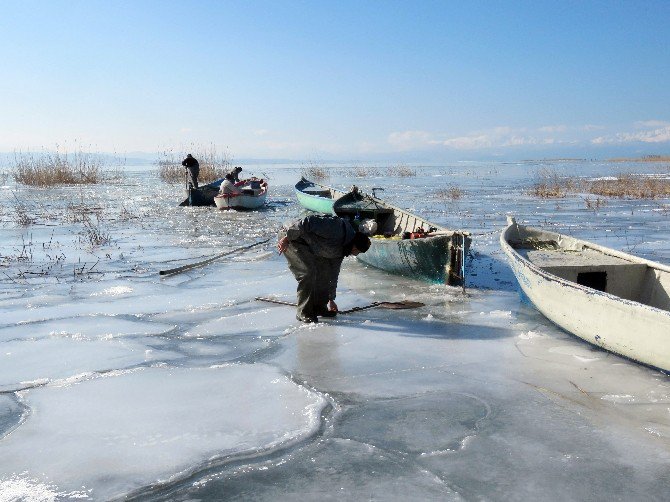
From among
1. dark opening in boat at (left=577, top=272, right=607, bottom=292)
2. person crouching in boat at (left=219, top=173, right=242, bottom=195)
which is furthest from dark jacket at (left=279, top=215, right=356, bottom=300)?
person crouching in boat at (left=219, top=173, right=242, bottom=195)

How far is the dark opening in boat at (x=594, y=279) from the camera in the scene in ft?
20.4

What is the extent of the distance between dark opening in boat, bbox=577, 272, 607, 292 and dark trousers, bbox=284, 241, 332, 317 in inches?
114

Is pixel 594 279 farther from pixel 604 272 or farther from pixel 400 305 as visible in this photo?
pixel 400 305

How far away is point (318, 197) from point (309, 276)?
10.4m

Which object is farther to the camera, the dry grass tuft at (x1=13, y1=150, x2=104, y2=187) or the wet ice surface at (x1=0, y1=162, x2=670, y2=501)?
the dry grass tuft at (x1=13, y1=150, x2=104, y2=187)

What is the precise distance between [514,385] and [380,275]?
4559 mm

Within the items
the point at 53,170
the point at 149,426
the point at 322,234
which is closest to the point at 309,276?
the point at 322,234

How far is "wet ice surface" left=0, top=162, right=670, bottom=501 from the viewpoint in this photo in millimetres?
3020

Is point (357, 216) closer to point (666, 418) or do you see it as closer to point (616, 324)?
point (616, 324)

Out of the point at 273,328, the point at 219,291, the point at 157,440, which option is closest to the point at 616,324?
the point at 273,328

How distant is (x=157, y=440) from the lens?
342 centimetres

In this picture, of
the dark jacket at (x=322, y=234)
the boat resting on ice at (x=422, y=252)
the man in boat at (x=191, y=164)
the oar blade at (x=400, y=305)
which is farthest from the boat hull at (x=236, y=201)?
the dark jacket at (x=322, y=234)

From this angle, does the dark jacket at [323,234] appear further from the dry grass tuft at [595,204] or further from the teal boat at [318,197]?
the dry grass tuft at [595,204]

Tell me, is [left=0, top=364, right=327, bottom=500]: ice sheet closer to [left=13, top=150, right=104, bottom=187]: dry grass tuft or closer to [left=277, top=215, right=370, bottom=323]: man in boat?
[left=277, top=215, right=370, bottom=323]: man in boat
